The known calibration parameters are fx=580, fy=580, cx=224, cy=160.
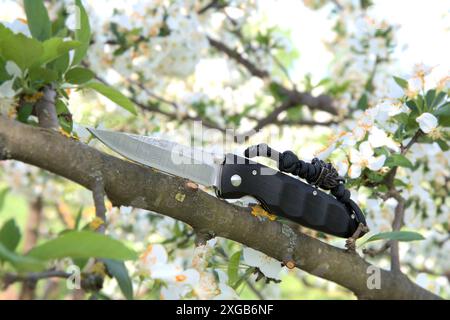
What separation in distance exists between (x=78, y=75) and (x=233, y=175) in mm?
306

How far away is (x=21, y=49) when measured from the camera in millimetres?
759

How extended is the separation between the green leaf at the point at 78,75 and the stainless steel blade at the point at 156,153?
0.16 m

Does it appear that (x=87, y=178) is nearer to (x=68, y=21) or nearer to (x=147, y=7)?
(x=68, y=21)

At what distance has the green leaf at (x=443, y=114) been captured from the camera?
1042 millimetres

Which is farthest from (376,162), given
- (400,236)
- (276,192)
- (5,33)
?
(5,33)

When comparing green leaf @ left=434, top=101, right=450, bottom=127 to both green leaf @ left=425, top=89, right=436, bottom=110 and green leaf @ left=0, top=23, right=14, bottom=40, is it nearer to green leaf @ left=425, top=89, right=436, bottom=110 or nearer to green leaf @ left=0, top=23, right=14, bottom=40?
green leaf @ left=425, top=89, right=436, bottom=110

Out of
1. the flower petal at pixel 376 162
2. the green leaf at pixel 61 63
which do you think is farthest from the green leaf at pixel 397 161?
the green leaf at pixel 61 63

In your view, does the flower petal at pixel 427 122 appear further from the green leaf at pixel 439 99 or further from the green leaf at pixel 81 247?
the green leaf at pixel 81 247

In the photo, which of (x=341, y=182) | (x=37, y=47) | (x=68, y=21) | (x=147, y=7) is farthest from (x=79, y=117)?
(x=147, y=7)

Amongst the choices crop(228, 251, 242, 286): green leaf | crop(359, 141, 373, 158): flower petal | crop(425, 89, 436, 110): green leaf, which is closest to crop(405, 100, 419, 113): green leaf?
crop(425, 89, 436, 110): green leaf

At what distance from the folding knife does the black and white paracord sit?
0.01 metres

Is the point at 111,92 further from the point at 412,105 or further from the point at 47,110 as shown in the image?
the point at 412,105

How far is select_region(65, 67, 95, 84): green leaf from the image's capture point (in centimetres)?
91
